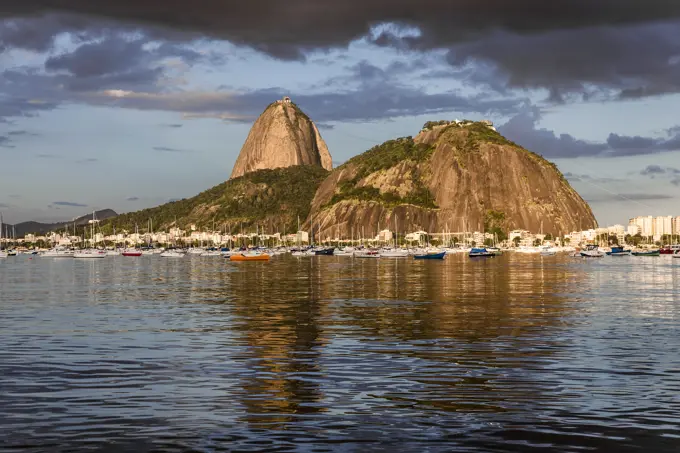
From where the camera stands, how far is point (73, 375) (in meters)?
29.6

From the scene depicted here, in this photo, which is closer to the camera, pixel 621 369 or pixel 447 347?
pixel 621 369

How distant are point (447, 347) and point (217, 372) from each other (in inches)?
451

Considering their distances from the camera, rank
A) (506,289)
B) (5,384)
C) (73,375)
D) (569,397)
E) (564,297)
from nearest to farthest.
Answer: (569,397)
(5,384)
(73,375)
(564,297)
(506,289)

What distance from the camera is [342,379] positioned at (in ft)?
93.3

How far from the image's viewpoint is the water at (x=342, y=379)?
20.2 metres

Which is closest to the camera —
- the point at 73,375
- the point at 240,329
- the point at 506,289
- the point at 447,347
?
the point at 73,375

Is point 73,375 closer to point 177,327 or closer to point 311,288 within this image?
point 177,327

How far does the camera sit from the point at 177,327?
1838 inches

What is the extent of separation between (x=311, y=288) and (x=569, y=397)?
62.5 m

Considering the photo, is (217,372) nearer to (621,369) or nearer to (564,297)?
(621,369)

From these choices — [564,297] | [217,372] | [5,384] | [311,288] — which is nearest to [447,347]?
[217,372]

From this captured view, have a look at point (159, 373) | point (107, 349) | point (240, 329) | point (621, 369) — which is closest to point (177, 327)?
point (240, 329)

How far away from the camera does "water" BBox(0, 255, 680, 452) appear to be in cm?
2019

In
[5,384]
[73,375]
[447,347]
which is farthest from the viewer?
[447,347]
